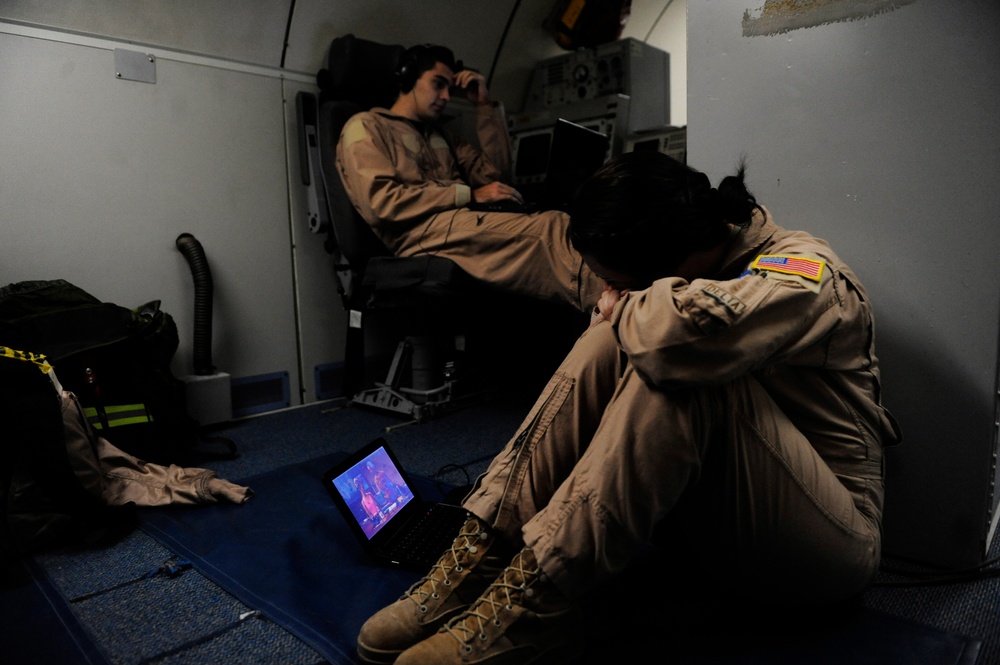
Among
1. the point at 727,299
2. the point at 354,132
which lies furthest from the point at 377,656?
the point at 354,132

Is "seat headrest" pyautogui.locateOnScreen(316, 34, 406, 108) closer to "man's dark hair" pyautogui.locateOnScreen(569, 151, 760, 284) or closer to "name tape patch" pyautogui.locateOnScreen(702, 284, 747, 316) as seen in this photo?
"man's dark hair" pyautogui.locateOnScreen(569, 151, 760, 284)

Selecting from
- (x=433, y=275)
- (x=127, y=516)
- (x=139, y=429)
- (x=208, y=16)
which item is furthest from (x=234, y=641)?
(x=208, y=16)

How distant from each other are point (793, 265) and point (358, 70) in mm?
2369

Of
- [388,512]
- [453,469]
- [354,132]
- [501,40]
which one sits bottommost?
[453,469]

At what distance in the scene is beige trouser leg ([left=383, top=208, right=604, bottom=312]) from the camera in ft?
7.27

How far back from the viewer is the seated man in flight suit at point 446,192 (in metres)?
2.28

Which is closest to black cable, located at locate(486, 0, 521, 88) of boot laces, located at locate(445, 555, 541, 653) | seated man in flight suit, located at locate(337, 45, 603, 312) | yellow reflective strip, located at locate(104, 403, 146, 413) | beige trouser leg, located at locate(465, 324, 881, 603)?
seated man in flight suit, located at locate(337, 45, 603, 312)

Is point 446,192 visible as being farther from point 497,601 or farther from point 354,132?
point 497,601

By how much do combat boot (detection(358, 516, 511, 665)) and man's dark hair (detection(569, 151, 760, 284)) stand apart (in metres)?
0.49

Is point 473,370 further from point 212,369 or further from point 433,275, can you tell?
point 212,369

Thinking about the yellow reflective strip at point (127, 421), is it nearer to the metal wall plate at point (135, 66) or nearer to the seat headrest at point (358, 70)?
the metal wall plate at point (135, 66)

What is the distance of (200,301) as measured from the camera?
2586mm

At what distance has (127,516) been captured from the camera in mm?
1746

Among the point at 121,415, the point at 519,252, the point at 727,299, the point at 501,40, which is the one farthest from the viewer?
the point at 501,40
